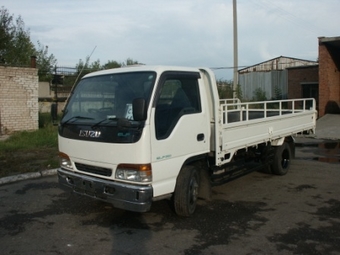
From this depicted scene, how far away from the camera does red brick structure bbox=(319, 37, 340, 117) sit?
68.1 ft

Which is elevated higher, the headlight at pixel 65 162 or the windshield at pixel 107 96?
the windshield at pixel 107 96

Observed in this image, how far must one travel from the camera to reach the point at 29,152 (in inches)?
439

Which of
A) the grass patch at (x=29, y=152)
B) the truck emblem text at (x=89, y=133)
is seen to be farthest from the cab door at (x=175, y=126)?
the grass patch at (x=29, y=152)

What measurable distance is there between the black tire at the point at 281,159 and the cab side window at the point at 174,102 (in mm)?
3480

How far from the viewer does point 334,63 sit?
71.7ft

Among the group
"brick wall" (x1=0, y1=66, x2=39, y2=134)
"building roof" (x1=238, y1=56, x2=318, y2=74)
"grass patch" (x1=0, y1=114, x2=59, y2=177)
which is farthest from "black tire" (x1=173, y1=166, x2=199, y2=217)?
"building roof" (x1=238, y1=56, x2=318, y2=74)

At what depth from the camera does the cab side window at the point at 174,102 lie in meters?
4.95

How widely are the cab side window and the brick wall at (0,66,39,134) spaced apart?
442 inches

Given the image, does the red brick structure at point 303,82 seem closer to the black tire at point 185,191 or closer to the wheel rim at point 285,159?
the wheel rim at point 285,159

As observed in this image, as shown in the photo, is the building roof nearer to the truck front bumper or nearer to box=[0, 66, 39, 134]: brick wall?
box=[0, 66, 39, 134]: brick wall

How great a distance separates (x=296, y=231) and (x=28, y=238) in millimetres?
3533

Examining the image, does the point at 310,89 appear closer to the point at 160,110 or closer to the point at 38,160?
the point at 38,160

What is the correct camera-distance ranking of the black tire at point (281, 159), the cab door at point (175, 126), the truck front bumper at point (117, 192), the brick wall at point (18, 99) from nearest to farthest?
the truck front bumper at point (117, 192)
the cab door at point (175, 126)
the black tire at point (281, 159)
the brick wall at point (18, 99)

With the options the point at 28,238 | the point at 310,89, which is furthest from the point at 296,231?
the point at 310,89
